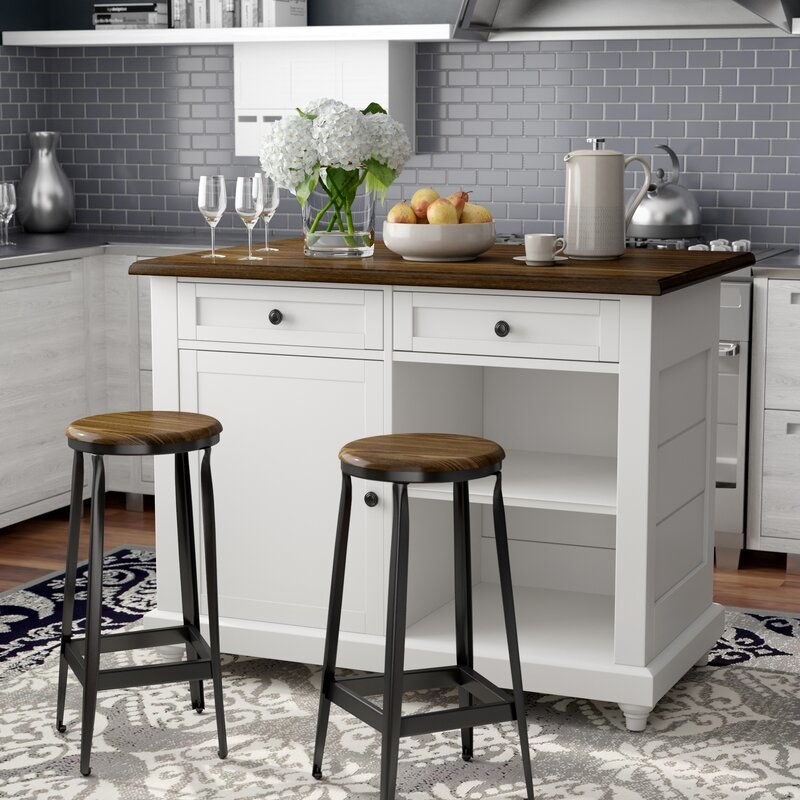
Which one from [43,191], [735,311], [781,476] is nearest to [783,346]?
[735,311]

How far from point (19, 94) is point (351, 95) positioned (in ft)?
5.13

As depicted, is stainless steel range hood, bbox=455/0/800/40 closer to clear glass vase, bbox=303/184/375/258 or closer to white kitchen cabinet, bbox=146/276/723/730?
clear glass vase, bbox=303/184/375/258

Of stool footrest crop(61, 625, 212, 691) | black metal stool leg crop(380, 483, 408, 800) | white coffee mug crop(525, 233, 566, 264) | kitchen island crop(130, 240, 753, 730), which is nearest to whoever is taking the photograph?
black metal stool leg crop(380, 483, 408, 800)

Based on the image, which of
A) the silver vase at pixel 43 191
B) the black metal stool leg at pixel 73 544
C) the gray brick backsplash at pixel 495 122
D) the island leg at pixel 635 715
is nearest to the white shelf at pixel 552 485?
the island leg at pixel 635 715

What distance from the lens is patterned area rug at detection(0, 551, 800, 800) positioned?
2.96 m

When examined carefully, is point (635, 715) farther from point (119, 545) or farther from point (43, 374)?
point (43, 374)

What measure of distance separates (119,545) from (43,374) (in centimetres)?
68

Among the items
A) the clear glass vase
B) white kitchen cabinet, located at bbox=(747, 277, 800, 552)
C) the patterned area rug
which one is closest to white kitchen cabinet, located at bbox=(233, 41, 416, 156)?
white kitchen cabinet, located at bbox=(747, 277, 800, 552)

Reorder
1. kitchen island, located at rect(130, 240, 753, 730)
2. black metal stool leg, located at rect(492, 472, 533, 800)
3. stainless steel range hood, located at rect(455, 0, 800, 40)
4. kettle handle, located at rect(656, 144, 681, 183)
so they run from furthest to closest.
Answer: kettle handle, located at rect(656, 144, 681, 183) → stainless steel range hood, located at rect(455, 0, 800, 40) → kitchen island, located at rect(130, 240, 753, 730) → black metal stool leg, located at rect(492, 472, 533, 800)

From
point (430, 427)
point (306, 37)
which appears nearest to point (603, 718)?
point (430, 427)

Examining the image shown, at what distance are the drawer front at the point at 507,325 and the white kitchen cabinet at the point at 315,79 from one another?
2.15 meters

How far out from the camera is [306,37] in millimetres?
5227

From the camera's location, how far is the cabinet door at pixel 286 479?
3.39 meters

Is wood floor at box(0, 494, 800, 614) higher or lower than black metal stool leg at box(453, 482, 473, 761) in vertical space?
lower
